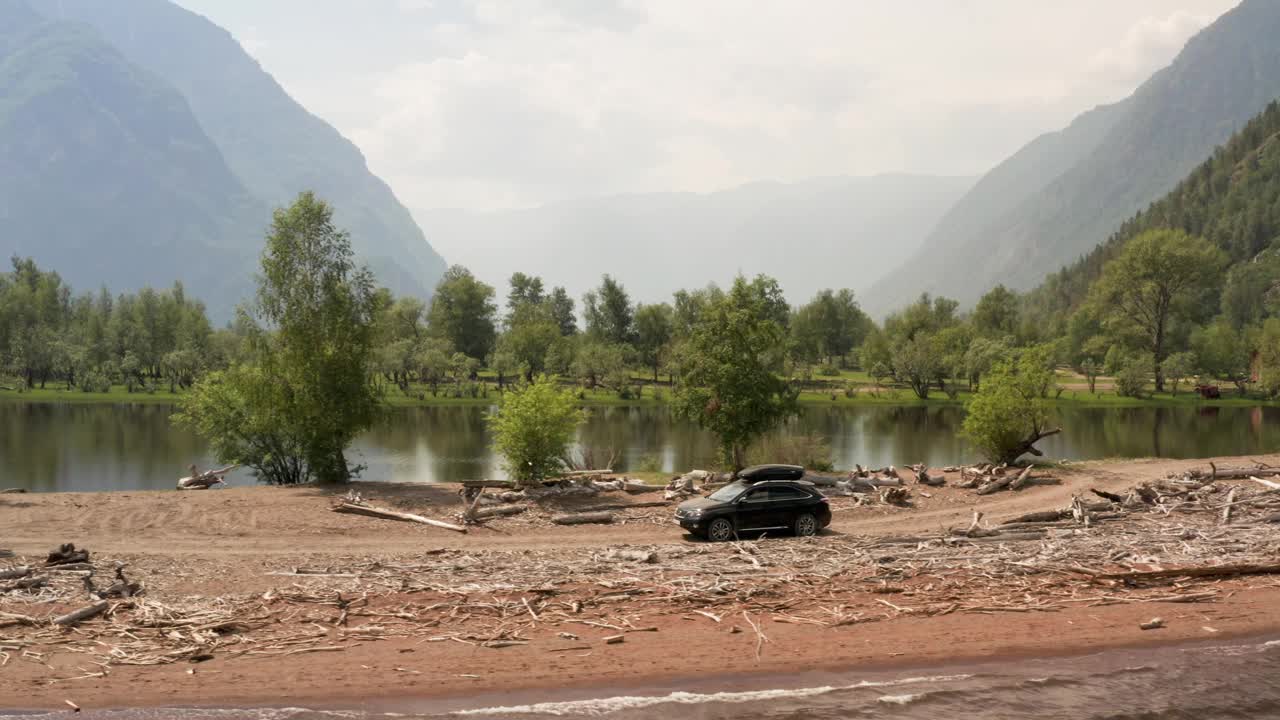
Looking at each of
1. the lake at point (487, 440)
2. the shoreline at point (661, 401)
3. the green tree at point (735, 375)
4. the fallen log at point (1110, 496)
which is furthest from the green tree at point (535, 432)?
the shoreline at point (661, 401)

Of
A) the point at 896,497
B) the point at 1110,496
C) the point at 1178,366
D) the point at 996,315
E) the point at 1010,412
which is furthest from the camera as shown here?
the point at 996,315

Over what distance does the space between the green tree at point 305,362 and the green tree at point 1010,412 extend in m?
28.5

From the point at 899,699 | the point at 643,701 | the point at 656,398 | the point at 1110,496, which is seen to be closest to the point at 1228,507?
the point at 1110,496

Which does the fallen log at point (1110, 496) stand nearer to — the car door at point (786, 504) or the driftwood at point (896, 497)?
the driftwood at point (896, 497)

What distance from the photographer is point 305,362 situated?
35.7m

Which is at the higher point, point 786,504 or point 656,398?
point 656,398

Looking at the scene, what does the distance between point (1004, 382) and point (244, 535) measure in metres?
33.6

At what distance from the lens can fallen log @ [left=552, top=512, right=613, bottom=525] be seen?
27.4 meters

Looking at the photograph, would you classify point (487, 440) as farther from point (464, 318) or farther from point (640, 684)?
point (464, 318)

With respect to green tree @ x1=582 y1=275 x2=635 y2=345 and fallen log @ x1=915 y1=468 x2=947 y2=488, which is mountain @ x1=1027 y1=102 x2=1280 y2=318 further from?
fallen log @ x1=915 y1=468 x2=947 y2=488

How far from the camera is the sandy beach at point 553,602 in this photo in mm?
14523

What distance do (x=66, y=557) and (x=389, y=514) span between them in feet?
31.0

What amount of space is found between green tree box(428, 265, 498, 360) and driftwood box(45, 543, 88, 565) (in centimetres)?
11102

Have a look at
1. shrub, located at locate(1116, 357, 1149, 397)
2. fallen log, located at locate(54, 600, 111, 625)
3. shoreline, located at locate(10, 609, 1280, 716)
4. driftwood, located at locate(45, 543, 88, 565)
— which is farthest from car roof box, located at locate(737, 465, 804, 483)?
shrub, located at locate(1116, 357, 1149, 397)
